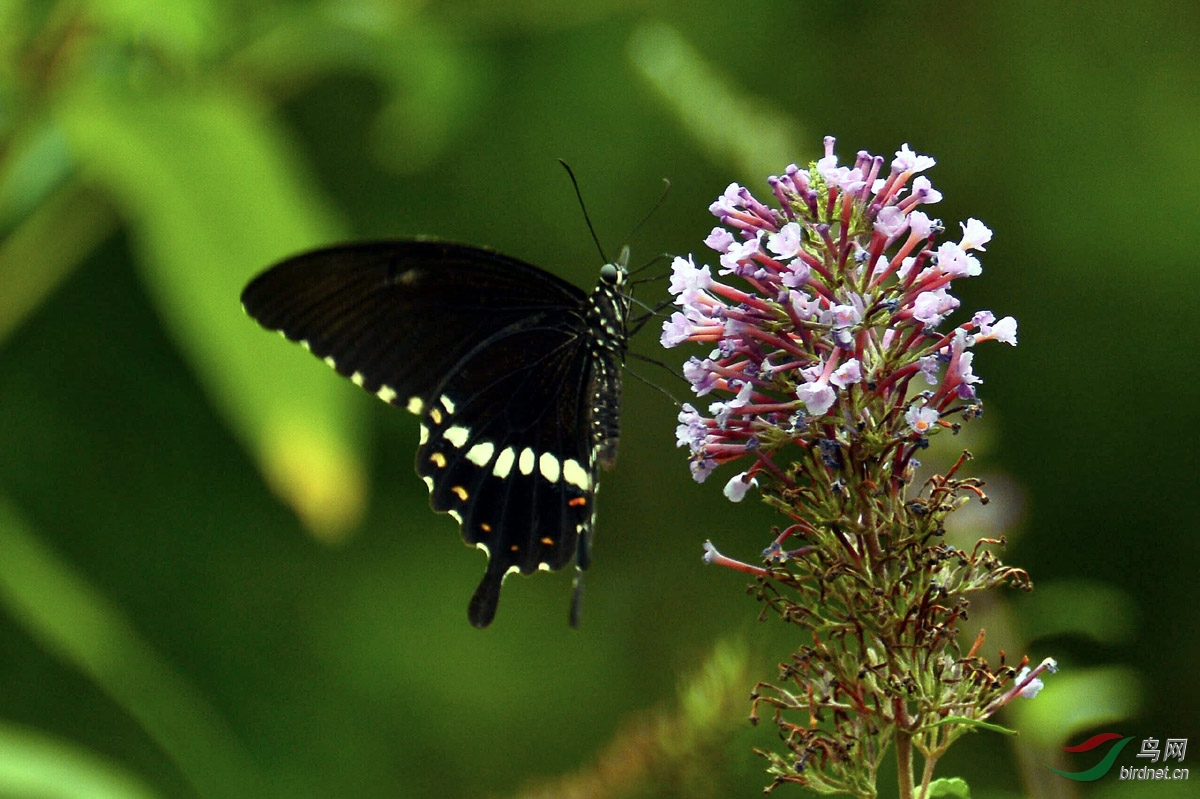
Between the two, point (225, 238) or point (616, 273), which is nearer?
point (225, 238)

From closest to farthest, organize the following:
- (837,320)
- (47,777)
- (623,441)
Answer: (837,320), (47,777), (623,441)

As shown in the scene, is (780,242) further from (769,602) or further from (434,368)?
(434,368)

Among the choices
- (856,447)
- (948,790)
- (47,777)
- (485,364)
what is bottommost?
(948,790)

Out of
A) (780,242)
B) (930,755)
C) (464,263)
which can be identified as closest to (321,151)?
(464,263)

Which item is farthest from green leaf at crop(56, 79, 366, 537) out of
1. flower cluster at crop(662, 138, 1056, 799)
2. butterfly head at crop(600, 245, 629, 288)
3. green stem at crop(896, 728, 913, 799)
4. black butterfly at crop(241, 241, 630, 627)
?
green stem at crop(896, 728, 913, 799)

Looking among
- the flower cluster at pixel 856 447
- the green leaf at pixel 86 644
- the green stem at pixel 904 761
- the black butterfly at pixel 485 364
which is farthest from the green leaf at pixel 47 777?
the green stem at pixel 904 761
